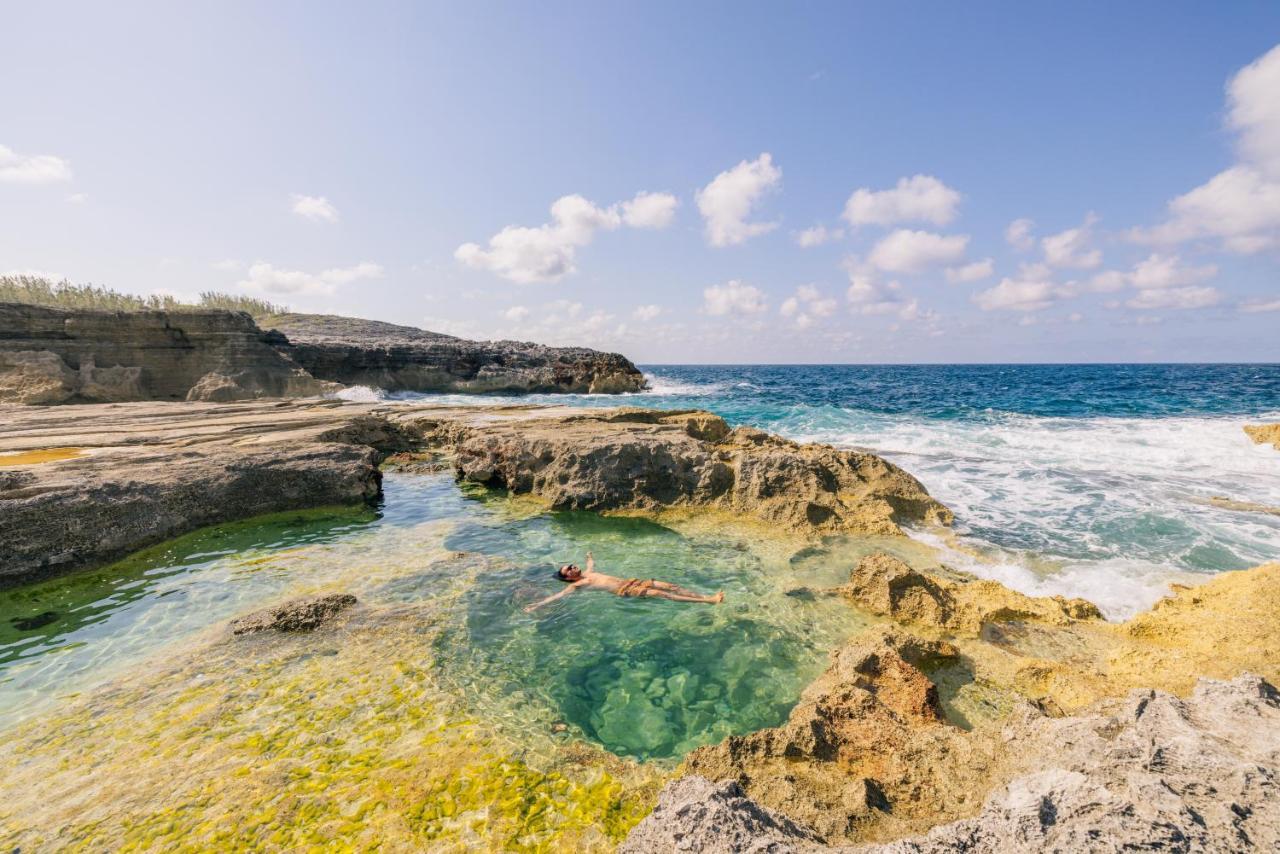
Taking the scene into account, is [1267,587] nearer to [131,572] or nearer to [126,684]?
[126,684]

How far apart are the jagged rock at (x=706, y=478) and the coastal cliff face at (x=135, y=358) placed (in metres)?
25.1

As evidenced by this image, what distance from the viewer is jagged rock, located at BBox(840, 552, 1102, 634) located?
651 centimetres

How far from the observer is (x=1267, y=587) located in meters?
5.35

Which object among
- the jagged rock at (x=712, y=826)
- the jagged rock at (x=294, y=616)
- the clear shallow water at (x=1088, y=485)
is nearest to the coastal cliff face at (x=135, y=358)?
the jagged rock at (x=294, y=616)

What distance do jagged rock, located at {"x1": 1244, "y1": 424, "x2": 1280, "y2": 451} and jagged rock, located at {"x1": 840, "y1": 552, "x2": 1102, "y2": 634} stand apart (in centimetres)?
2095

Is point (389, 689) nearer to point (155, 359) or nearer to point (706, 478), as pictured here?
point (706, 478)

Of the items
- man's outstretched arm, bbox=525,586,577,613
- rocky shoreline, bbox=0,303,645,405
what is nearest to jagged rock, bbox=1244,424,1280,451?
man's outstretched arm, bbox=525,586,577,613

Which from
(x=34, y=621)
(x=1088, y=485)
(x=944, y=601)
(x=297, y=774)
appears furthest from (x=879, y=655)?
(x=1088, y=485)

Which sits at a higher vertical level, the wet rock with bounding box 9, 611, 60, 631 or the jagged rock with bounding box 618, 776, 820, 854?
the jagged rock with bounding box 618, 776, 820, 854

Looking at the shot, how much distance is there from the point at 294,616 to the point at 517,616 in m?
2.87

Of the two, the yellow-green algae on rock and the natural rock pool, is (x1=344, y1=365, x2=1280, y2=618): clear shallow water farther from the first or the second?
the yellow-green algae on rock

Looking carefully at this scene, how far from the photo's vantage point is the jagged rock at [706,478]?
35.0 ft

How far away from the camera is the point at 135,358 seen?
28250 mm

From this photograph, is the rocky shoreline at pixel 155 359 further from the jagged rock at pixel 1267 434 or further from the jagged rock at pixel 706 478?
the jagged rock at pixel 1267 434
